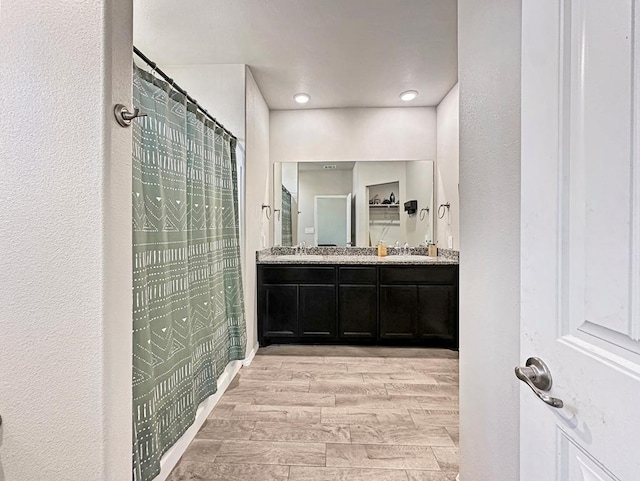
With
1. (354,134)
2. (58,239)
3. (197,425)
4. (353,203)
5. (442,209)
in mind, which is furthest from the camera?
(353,203)

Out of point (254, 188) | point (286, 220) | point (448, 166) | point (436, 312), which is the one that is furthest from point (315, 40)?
point (436, 312)

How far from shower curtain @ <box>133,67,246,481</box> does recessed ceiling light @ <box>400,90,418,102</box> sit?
6.65 feet

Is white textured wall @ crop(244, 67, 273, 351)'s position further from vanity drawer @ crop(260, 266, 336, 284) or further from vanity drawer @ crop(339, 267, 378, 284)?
vanity drawer @ crop(339, 267, 378, 284)

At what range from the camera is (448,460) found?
5.56ft

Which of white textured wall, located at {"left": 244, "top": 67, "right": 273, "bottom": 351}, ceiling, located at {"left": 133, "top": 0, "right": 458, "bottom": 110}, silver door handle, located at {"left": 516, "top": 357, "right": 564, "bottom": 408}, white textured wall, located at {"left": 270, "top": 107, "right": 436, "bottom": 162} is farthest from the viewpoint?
white textured wall, located at {"left": 270, "top": 107, "right": 436, "bottom": 162}

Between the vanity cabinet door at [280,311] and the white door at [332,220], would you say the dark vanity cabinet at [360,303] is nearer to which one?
the vanity cabinet door at [280,311]

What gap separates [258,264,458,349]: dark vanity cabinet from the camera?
329 centimetres

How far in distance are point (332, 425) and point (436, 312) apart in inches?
67.9

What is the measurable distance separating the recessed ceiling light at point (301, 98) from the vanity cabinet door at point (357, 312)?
199 cm

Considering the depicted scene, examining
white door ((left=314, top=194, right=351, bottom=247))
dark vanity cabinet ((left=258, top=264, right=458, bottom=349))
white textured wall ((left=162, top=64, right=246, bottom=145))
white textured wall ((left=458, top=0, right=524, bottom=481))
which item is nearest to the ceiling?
white textured wall ((left=162, top=64, right=246, bottom=145))

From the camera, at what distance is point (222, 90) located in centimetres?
286

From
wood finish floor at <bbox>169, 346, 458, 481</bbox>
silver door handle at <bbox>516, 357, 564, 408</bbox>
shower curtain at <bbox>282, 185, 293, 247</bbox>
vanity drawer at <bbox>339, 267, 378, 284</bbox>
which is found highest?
shower curtain at <bbox>282, 185, 293, 247</bbox>

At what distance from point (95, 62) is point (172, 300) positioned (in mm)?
1029

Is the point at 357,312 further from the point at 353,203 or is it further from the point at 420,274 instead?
the point at 353,203
